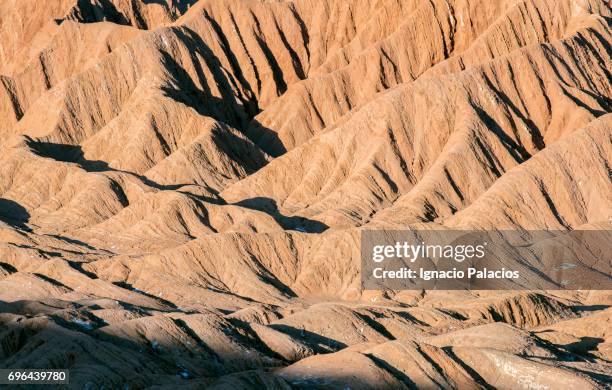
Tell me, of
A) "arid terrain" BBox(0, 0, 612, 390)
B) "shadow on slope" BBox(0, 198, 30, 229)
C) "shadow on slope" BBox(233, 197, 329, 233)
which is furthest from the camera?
"shadow on slope" BBox(0, 198, 30, 229)

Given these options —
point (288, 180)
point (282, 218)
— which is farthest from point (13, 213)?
point (288, 180)

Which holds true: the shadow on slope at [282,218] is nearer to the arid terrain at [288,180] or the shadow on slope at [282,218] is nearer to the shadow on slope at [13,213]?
the arid terrain at [288,180]

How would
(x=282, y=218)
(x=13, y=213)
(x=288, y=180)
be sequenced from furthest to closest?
1. (x=288, y=180)
2. (x=13, y=213)
3. (x=282, y=218)

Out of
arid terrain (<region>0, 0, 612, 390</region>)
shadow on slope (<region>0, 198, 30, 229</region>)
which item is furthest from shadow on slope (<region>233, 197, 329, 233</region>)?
shadow on slope (<region>0, 198, 30, 229</region>)

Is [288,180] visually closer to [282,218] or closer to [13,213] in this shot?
[282,218]

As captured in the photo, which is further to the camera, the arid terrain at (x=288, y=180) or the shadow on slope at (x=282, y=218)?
the shadow on slope at (x=282, y=218)

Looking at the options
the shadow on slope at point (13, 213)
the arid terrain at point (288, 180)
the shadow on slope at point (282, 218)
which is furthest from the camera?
the shadow on slope at point (13, 213)

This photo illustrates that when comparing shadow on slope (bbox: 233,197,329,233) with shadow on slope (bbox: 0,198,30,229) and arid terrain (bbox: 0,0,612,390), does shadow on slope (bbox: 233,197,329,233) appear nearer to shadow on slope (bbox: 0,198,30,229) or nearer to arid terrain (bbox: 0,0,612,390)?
arid terrain (bbox: 0,0,612,390)

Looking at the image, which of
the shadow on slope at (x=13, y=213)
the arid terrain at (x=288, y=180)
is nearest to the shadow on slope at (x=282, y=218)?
the arid terrain at (x=288, y=180)
